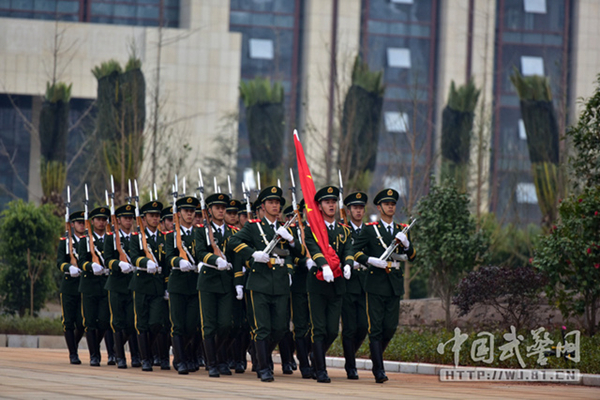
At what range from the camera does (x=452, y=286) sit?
17.5m

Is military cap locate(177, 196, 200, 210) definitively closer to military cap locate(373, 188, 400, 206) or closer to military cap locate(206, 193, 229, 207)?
military cap locate(206, 193, 229, 207)

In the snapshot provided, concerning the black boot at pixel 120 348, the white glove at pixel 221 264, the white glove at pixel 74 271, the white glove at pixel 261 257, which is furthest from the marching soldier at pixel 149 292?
the white glove at pixel 261 257

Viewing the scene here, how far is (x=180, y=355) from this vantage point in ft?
39.3

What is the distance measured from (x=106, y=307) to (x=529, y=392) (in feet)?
19.6

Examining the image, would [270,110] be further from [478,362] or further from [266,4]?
[478,362]

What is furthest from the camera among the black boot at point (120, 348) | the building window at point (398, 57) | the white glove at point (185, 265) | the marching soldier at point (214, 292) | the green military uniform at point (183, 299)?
the building window at point (398, 57)

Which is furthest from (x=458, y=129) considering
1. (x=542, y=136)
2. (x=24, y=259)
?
(x=24, y=259)

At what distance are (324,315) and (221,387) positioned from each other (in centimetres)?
184

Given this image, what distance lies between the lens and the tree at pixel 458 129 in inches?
1096

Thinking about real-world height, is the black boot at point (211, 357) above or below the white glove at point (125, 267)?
below

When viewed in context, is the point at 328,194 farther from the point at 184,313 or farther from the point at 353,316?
the point at 184,313

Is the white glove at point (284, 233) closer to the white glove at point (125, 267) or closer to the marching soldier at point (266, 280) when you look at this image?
the marching soldier at point (266, 280)

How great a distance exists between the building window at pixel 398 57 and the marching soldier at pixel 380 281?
34.6 meters

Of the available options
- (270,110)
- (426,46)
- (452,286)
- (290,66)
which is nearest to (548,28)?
(426,46)
